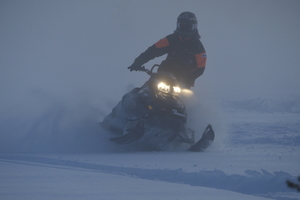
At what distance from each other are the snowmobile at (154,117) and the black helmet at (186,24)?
4.27 feet

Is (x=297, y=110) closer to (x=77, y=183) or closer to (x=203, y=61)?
(x=203, y=61)

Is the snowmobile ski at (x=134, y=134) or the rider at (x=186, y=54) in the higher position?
the rider at (x=186, y=54)

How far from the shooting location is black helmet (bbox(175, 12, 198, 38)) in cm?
846

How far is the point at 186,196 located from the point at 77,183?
1.17 metres

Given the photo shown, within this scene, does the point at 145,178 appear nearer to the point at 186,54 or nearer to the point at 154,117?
the point at 154,117

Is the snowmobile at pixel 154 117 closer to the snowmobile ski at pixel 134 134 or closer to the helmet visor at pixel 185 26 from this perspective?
the snowmobile ski at pixel 134 134

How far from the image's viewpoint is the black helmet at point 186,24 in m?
8.46

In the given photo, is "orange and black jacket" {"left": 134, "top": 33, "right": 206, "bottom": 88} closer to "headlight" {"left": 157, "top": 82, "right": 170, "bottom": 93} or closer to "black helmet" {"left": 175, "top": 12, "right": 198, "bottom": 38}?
"black helmet" {"left": 175, "top": 12, "right": 198, "bottom": 38}

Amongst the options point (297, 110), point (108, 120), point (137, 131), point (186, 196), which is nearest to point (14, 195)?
point (186, 196)

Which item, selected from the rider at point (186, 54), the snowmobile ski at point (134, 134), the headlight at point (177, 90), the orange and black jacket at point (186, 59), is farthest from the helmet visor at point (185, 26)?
the snowmobile ski at point (134, 134)

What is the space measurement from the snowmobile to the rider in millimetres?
797

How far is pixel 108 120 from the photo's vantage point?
8.41 m

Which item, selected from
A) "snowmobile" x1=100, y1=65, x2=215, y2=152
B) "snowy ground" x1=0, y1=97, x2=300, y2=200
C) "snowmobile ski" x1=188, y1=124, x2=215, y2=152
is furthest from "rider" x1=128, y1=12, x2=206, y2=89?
"snowy ground" x1=0, y1=97, x2=300, y2=200

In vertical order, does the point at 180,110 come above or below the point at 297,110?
below
